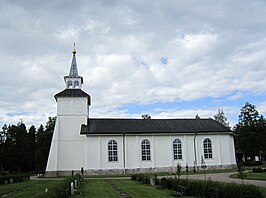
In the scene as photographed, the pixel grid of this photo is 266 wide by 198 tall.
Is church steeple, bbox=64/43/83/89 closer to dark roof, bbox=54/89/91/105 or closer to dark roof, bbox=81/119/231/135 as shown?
dark roof, bbox=54/89/91/105

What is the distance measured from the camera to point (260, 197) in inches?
457

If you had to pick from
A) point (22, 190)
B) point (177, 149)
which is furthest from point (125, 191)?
point (177, 149)

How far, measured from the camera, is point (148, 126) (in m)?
44.9

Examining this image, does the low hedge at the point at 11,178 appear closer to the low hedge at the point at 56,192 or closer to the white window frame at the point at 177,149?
the low hedge at the point at 56,192

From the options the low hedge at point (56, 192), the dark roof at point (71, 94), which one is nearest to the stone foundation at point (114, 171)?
the dark roof at point (71, 94)

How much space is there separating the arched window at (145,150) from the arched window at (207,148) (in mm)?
8374

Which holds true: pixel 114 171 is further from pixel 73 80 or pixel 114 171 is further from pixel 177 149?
pixel 73 80

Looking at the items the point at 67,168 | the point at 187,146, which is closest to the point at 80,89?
the point at 67,168

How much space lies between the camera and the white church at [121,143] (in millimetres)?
41438

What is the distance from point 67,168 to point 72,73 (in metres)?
14.4

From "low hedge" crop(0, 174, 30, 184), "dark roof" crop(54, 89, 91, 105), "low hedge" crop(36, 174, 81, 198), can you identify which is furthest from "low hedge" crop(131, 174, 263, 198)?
"dark roof" crop(54, 89, 91, 105)

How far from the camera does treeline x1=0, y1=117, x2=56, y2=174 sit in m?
59.8

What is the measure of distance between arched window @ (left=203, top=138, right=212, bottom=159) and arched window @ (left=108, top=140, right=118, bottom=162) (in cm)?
1318

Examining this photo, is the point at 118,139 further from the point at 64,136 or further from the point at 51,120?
the point at 51,120
